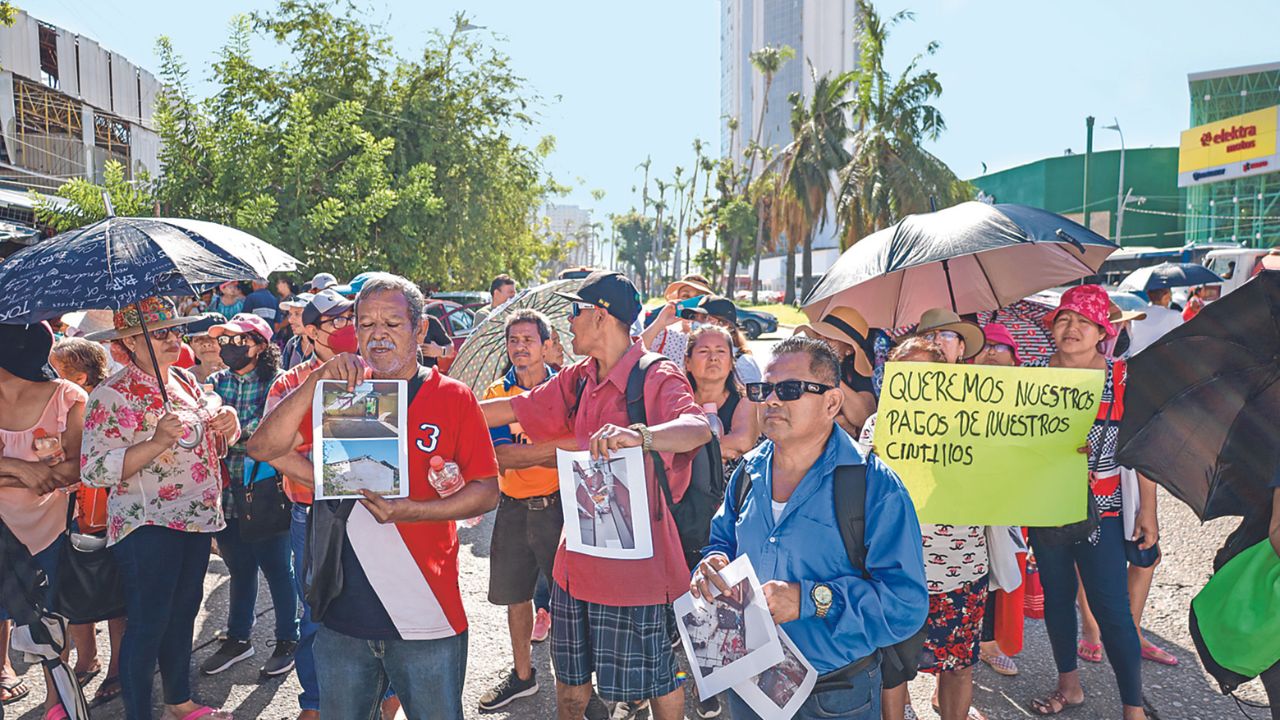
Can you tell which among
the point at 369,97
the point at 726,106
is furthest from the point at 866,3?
the point at 726,106

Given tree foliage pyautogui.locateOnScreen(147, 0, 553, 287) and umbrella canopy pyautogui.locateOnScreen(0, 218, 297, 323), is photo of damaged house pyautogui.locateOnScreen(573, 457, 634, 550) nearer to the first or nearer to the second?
umbrella canopy pyautogui.locateOnScreen(0, 218, 297, 323)

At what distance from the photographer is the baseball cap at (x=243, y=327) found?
4590 millimetres

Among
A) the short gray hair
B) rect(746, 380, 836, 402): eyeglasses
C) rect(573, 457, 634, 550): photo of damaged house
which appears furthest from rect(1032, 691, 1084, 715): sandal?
the short gray hair

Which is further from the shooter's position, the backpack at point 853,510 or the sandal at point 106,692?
the sandal at point 106,692

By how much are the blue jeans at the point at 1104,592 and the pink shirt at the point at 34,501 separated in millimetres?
4565

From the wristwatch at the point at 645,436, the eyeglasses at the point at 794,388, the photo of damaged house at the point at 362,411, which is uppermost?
the eyeglasses at the point at 794,388

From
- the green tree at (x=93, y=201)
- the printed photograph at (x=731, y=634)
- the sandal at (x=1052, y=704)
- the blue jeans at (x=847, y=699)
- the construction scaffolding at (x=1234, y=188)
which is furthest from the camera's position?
the construction scaffolding at (x=1234, y=188)

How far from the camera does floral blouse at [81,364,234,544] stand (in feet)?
11.3

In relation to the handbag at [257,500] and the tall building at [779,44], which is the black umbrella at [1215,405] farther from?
the tall building at [779,44]

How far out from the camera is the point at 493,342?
15.1ft

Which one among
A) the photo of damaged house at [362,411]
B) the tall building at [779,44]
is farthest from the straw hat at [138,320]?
the tall building at [779,44]

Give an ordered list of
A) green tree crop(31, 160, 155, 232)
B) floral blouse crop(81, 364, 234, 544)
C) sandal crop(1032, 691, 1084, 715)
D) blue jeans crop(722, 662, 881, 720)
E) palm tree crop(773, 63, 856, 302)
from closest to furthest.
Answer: blue jeans crop(722, 662, 881, 720), floral blouse crop(81, 364, 234, 544), sandal crop(1032, 691, 1084, 715), green tree crop(31, 160, 155, 232), palm tree crop(773, 63, 856, 302)

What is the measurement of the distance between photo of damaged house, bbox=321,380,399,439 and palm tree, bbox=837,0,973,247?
29216mm

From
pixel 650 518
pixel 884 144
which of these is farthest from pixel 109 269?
pixel 884 144
